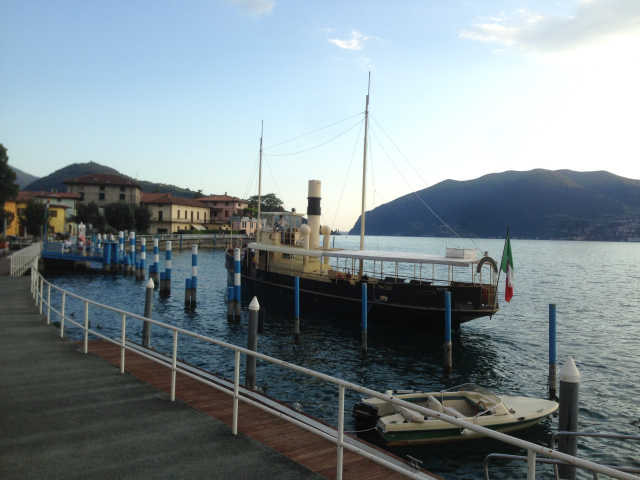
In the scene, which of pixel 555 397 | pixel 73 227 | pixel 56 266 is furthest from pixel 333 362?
pixel 73 227

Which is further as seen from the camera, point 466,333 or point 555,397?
point 466,333

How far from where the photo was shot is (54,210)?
7175 cm

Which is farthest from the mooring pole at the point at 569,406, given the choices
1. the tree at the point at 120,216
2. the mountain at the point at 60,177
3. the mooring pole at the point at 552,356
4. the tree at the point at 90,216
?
the mountain at the point at 60,177

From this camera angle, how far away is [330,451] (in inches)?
226

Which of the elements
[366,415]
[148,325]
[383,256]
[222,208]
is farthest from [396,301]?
[222,208]

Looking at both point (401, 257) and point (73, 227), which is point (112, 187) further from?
→ point (401, 257)

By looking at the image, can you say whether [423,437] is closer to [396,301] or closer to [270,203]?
[396,301]

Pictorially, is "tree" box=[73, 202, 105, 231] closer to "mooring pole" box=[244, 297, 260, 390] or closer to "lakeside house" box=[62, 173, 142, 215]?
"lakeside house" box=[62, 173, 142, 215]

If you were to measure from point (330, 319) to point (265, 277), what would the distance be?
5.96 meters

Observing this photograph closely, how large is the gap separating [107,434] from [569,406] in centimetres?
599

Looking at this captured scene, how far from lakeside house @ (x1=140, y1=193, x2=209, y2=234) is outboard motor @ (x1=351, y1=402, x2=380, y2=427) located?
8516 centimetres

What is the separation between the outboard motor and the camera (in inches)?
414

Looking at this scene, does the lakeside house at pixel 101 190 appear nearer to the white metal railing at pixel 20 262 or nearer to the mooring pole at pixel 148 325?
the white metal railing at pixel 20 262

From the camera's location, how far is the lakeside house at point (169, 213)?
3543 inches
